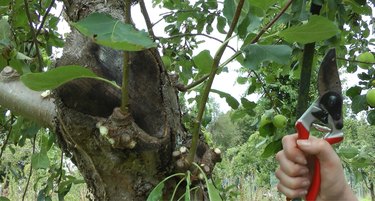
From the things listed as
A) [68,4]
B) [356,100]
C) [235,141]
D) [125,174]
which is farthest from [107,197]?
[235,141]

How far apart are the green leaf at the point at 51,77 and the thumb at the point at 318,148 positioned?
48cm

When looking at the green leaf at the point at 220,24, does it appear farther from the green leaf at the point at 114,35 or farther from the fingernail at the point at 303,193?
the green leaf at the point at 114,35

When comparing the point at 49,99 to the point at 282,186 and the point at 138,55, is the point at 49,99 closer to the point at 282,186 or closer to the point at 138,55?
the point at 138,55

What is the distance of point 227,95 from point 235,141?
68.5 feet

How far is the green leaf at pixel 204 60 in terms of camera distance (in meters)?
1.05

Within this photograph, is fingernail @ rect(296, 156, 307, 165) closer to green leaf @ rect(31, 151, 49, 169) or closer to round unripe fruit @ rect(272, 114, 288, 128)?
round unripe fruit @ rect(272, 114, 288, 128)

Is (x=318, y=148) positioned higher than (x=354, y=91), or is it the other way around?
(x=354, y=91)

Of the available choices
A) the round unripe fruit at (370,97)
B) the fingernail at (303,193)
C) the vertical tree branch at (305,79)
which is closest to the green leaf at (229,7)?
the vertical tree branch at (305,79)

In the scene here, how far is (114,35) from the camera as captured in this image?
2.19ft

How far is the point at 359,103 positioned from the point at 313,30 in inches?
25.9

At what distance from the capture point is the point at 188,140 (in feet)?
3.51

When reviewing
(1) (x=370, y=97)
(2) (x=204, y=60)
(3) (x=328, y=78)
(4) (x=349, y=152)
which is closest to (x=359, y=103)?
(1) (x=370, y=97)

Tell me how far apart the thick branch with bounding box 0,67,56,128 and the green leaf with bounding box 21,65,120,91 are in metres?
0.30

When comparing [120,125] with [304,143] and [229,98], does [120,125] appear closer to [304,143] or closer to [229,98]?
[304,143]
